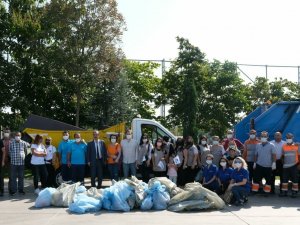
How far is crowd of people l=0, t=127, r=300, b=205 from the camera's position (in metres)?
13.1

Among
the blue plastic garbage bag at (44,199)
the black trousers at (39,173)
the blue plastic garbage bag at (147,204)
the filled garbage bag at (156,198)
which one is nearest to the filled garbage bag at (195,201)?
the filled garbage bag at (156,198)

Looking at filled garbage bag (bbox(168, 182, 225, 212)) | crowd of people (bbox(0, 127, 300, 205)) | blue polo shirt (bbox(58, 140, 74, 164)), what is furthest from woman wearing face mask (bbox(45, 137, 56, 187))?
filled garbage bag (bbox(168, 182, 225, 212))

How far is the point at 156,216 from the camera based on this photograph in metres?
9.98

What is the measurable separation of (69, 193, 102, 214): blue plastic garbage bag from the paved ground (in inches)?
7.8

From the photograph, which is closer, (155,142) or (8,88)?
(155,142)

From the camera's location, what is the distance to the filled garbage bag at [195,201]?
10.6 metres

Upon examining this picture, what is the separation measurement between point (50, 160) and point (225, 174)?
5422 millimetres

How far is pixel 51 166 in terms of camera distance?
14164mm

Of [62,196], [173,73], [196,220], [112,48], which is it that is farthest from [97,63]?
[196,220]

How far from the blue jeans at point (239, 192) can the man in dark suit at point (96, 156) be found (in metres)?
4.24

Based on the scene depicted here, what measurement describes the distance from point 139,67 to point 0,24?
405 inches

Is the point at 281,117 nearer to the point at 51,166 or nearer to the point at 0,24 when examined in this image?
the point at 51,166

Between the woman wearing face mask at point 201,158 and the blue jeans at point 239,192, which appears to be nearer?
the blue jeans at point 239,192

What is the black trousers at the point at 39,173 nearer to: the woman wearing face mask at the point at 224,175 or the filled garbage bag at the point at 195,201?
the filled garbage bag at the point at 195,201
